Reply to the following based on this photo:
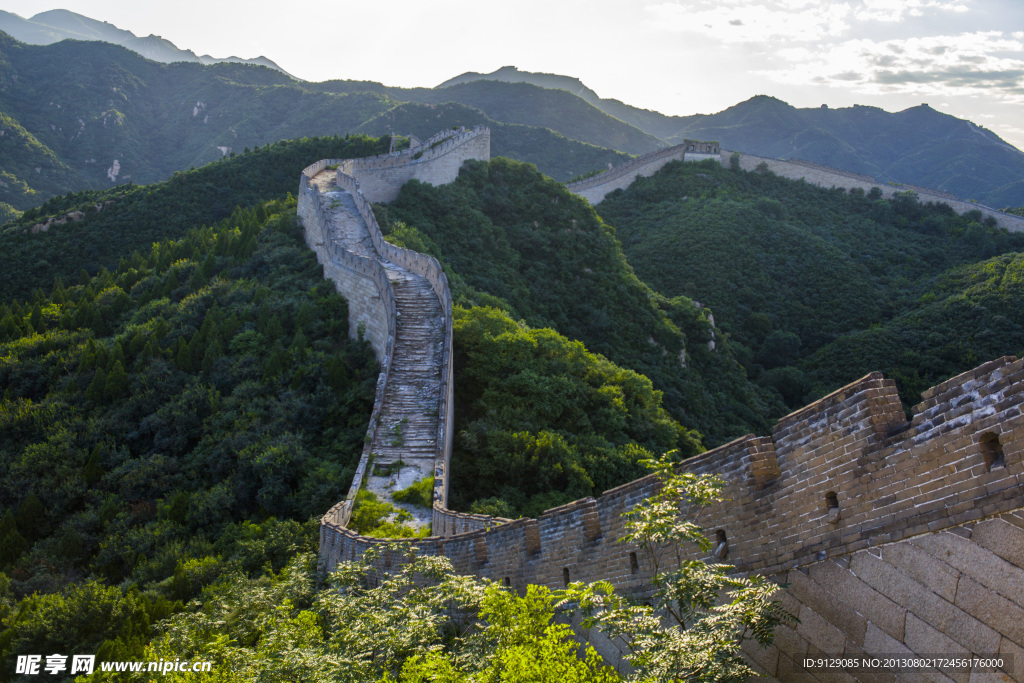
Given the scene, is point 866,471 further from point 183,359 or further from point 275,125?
point 275,125

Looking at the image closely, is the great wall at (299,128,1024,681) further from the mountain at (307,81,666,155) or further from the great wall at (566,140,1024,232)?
the mountain at (307,81,666,155)

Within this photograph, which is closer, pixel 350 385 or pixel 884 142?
pixel 350 385

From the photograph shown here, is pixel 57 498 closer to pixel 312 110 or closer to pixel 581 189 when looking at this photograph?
pixel 581 189

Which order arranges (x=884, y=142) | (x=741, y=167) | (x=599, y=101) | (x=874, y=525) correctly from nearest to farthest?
(x=874, y=525)
(x=741, y=167)
(x=884, y=142)
(x=599, y=101)

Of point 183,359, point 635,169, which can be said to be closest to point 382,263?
point 183,359

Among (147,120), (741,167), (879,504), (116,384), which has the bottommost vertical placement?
(116,384)

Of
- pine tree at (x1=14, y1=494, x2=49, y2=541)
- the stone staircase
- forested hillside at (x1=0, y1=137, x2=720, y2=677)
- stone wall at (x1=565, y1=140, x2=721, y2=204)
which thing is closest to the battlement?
forested hillside at (x1=0, y1=137, x2=720, y2=677)
